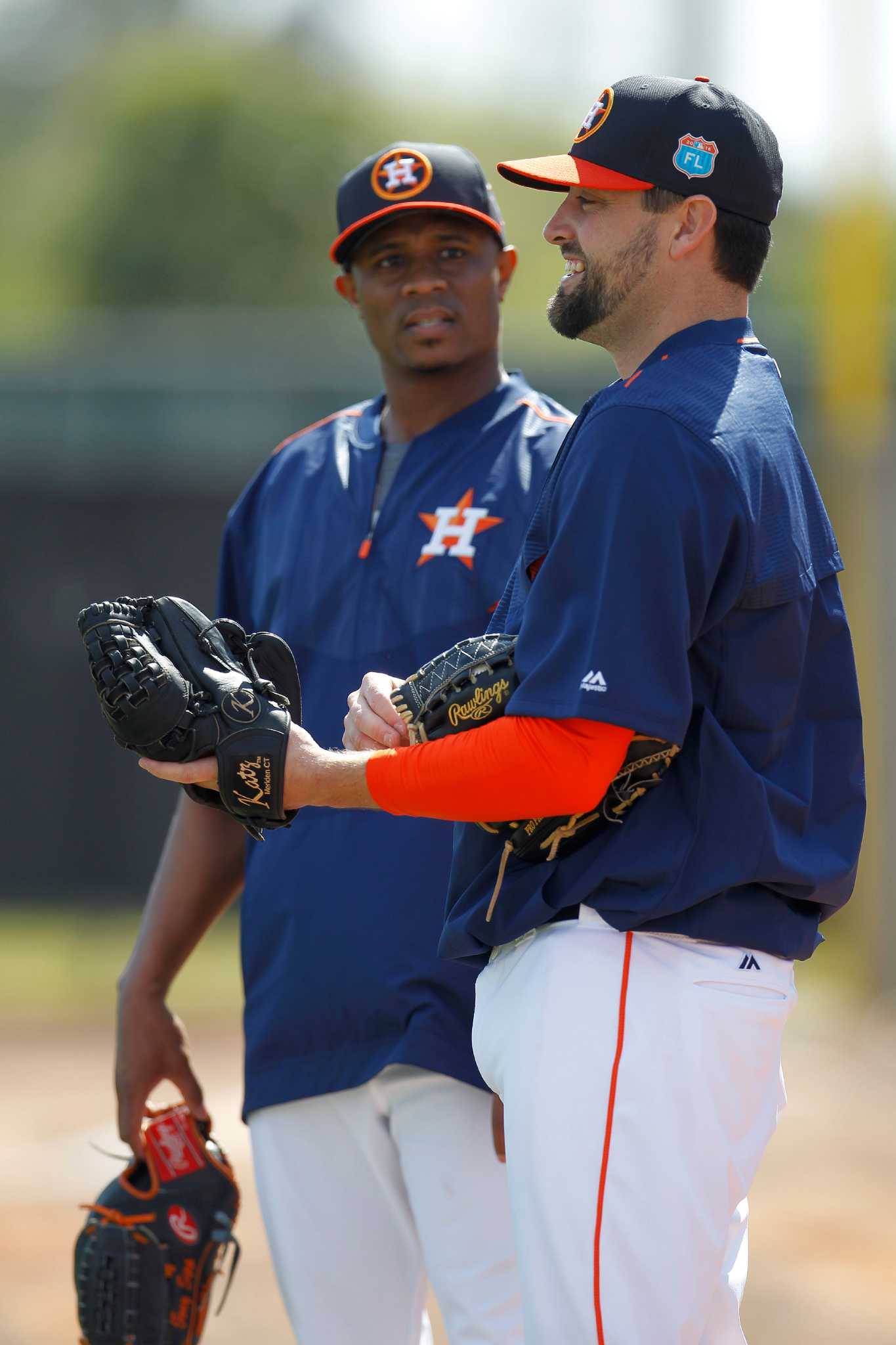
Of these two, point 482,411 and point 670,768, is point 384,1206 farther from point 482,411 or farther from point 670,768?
point 482,411

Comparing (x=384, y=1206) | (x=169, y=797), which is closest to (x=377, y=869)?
(x=384, y=1206)

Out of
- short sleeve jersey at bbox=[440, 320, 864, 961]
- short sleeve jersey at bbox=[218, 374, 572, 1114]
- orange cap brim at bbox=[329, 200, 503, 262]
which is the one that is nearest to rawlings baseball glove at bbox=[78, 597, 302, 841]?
short sleeve jersey at bbox=[440, 320, 864, 961]

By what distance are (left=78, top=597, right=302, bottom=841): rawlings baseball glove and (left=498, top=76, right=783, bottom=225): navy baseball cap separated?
0.77 m

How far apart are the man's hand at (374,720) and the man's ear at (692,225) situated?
662mm

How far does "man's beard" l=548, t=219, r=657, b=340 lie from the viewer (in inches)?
85.5

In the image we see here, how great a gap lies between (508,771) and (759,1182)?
3764 mm

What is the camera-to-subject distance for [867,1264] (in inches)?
180

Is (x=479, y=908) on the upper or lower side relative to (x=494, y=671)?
lower

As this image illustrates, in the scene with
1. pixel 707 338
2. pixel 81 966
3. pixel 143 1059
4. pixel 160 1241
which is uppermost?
pixel 707 338

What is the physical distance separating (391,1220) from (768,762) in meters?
1.10

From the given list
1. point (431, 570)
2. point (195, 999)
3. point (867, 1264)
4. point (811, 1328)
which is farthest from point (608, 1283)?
point (195, 999)

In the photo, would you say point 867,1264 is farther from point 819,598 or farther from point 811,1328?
point 819,598

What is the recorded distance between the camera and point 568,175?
2.19 meters

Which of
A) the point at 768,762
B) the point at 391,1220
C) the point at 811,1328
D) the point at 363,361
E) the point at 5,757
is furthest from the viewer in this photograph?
the point at 363,361
